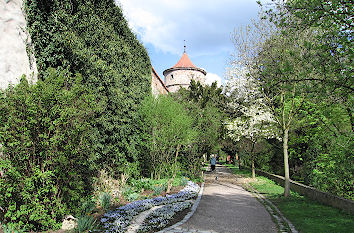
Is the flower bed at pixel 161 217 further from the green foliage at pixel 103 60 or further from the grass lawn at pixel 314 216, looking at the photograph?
the grass lawn at pixel 314 216

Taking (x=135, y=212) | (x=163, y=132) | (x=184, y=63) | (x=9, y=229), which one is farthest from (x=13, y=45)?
(x=184, y=63)

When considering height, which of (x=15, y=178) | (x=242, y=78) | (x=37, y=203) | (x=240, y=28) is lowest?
(x=37, y=203)

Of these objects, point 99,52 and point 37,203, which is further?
point 99,52

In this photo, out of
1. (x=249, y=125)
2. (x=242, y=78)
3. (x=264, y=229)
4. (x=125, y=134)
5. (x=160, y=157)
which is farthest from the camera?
(x=249, y=125)

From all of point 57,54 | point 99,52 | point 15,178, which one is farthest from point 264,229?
point 99,52

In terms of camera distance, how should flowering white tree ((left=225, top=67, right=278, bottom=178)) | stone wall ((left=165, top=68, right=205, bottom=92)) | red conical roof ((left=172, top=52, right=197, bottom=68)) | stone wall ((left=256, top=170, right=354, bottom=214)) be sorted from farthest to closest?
1. red conical roof ((left=172, top=52, right=197, bottom=68))
2. stone wall ((left=165, top=68, right=205, bottom=92))
3. flowering white tree ((left=225, top=67, right=278, bottom=178))
4. stone wall ((left=256, top=170, right=354, bottom=214))

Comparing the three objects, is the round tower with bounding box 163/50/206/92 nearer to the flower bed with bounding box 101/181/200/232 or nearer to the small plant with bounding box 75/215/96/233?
the flower bed with bounding box 101/181/200/232

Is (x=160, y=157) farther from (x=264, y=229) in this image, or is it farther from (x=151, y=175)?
(x=264, y=229)

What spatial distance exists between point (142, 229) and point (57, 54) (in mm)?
5101

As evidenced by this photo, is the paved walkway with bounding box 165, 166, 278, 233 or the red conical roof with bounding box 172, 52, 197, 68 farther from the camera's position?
the red conical roof with bounding box 172, 52, 197, 68

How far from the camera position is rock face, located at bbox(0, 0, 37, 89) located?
6.03 metres

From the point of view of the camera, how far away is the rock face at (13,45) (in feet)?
19.8

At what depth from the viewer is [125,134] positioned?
10.8 meters

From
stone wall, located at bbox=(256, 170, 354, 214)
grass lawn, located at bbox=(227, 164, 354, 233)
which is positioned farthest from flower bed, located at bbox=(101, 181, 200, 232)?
stone wall, located at bbox=(256, 170, 354, 214)
